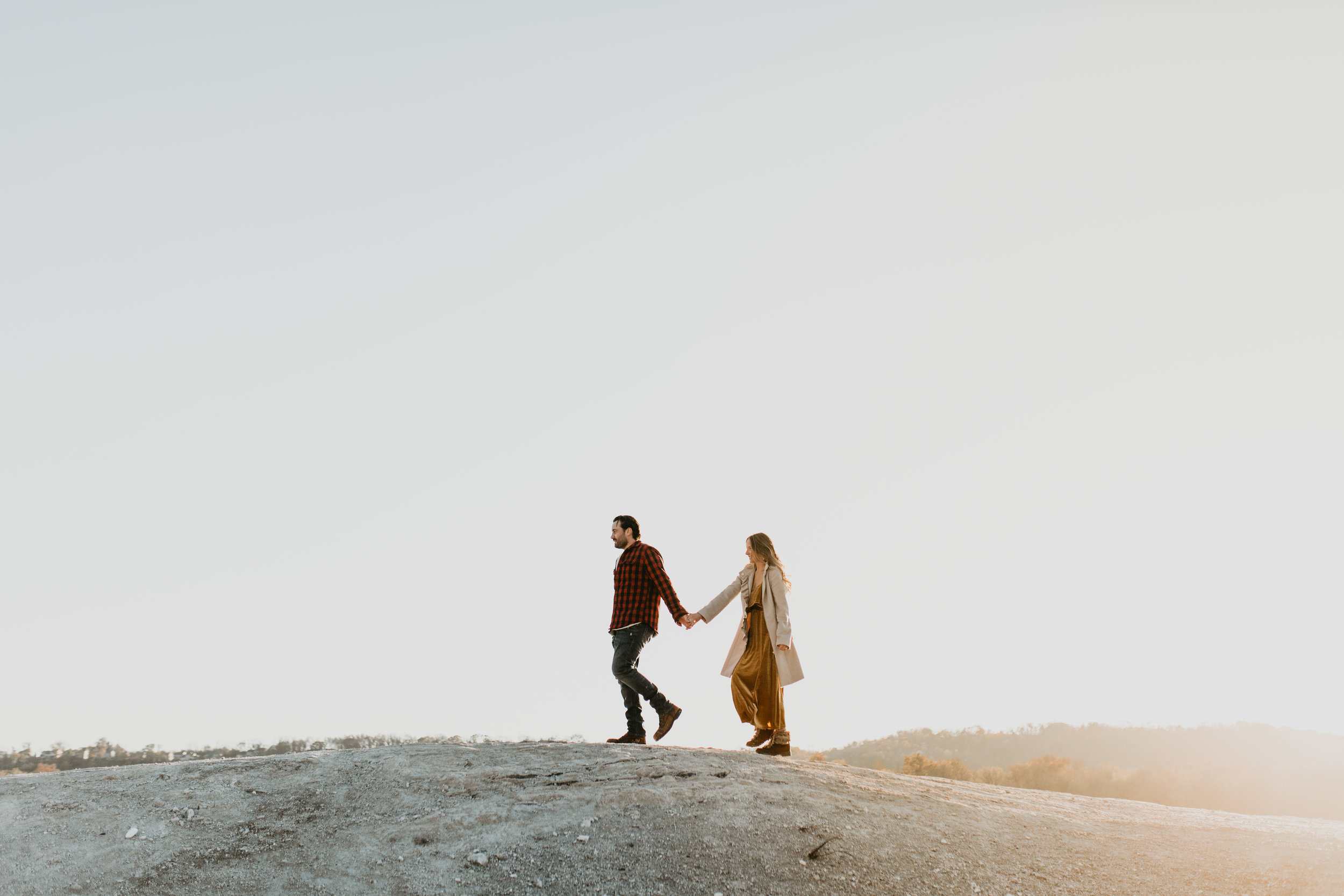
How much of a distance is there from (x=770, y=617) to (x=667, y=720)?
1.68 metres

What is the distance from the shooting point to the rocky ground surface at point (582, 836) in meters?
6.18

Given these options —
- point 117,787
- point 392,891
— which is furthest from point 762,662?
point 117,787

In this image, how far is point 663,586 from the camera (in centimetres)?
982

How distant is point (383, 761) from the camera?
28.0 feet

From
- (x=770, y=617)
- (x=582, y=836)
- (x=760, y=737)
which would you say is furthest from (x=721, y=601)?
(x=582, y=836)

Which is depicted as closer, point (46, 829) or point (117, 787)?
point (46, 829)

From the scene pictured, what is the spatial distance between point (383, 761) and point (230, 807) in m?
1.45

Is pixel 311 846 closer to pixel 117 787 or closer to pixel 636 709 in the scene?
pixel 117 787

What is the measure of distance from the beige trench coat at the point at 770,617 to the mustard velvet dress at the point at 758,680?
2.9 inches

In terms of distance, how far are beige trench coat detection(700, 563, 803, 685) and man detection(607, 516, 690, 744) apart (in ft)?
1.90

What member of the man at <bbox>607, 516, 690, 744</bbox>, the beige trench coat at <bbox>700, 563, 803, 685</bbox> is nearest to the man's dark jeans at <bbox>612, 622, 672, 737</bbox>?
the man at <bbox>607, 516, 690, 744</bbox>

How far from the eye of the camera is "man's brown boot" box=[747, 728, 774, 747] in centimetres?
977

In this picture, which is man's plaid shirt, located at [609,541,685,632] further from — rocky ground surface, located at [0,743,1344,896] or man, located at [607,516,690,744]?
rocky ground surface, located at [0,743,1344,896]

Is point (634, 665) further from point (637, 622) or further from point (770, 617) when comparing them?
point (770, 617)
